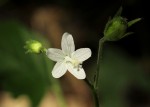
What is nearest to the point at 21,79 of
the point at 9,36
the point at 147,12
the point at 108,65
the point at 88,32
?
the point at 9,36

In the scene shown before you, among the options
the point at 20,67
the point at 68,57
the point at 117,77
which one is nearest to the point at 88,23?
the point at 117,77

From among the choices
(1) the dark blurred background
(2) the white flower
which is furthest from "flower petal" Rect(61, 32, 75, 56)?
(1) the dark blurred background

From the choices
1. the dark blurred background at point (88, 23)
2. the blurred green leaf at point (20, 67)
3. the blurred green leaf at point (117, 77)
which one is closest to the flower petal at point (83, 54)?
the blurred green leaf at point (20, 67)

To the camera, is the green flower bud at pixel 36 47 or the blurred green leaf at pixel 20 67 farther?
the blurred green leaf at pixel 20 67

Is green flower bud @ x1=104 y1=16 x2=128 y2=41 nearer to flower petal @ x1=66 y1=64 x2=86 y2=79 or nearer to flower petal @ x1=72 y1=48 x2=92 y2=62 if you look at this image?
flower petal @ x1=72 y1=48 x2=92 y2=62

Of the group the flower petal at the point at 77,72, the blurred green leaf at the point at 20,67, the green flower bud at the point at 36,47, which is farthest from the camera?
the blurred green leaf at the point at 20,67

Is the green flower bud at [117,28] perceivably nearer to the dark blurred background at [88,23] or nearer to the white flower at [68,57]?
the white flower at [68,57]

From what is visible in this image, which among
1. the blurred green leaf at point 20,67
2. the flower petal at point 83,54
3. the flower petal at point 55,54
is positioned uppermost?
the flower petal at point 55,54

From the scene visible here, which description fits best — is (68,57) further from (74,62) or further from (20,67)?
(20,67)

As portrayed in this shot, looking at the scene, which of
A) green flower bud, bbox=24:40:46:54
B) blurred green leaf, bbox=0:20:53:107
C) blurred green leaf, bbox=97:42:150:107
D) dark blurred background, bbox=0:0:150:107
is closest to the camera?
green flower bud, bbox=24:40:46:54
